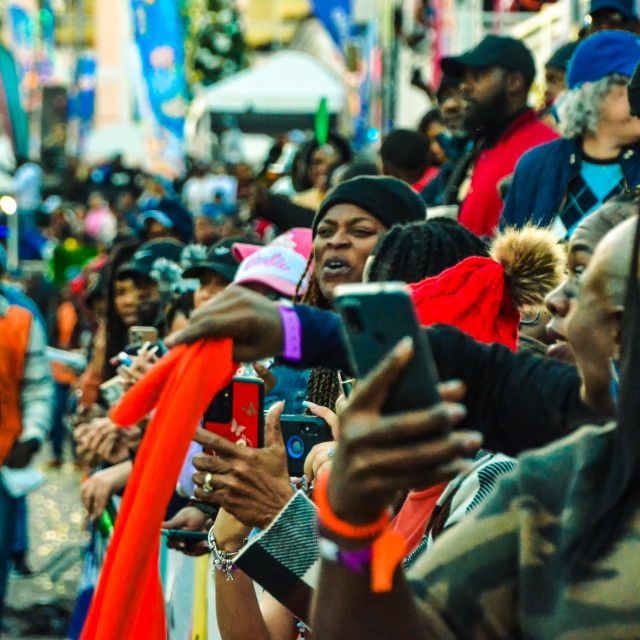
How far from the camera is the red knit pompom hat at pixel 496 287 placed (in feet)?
8.38

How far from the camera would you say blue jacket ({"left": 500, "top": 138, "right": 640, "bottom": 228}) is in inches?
169

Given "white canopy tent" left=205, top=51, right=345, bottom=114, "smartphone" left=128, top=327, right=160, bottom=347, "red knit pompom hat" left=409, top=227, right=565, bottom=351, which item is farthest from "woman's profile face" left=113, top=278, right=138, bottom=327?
"white canopy tent" left=205, top=51, right=345, bottom=114

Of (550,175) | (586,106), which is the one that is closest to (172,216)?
(550,175)

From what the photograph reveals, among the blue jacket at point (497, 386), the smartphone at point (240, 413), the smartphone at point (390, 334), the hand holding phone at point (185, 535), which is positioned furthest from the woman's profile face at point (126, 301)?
the smartphone at point (390, 334)

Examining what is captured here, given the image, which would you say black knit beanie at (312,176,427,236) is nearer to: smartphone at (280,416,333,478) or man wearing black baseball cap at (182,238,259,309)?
smartphone at (280,416,333,478)

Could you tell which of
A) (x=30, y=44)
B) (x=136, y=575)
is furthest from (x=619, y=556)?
(x=30, y=44)

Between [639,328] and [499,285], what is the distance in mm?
1307

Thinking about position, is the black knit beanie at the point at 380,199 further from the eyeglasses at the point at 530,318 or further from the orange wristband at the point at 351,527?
the orange wristband at the point at 351,527

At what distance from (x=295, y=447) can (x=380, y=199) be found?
100 cm

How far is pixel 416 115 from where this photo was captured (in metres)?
19.2

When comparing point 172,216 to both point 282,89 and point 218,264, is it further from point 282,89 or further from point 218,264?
point 282,89

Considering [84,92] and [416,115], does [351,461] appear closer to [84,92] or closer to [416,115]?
[416,115]

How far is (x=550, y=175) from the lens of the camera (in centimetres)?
438

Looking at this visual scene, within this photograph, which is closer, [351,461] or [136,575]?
[351,461]
